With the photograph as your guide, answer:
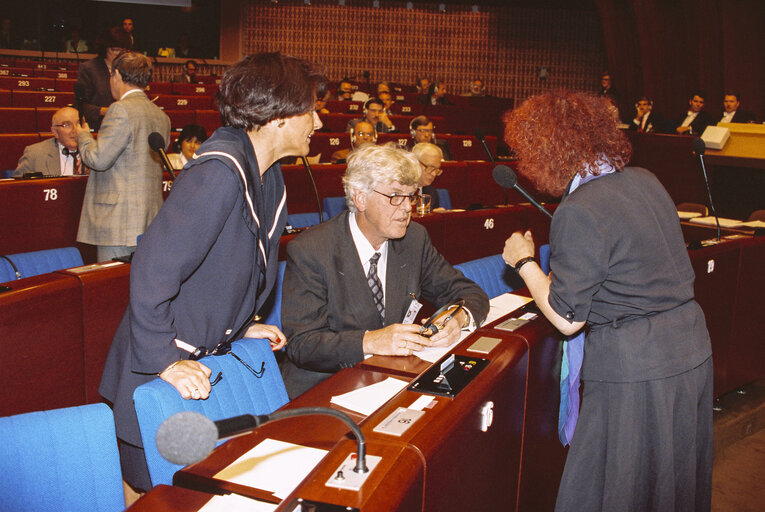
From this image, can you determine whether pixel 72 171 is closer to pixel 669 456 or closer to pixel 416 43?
pixel 669 456

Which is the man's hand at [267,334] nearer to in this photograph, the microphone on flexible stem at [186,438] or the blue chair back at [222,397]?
the blue chair back at [222,397]

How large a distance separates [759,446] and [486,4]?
44.9 ft

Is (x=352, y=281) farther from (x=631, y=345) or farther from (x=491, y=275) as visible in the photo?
(x=491, y=275)

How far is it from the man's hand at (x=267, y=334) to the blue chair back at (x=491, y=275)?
1253 millimetres

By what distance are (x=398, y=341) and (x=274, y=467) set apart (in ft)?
2.50

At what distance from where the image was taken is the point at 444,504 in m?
1.25

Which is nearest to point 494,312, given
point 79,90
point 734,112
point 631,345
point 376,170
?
point 376,170

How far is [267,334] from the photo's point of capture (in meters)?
1.93

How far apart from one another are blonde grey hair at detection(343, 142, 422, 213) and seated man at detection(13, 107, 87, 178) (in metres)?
2.95

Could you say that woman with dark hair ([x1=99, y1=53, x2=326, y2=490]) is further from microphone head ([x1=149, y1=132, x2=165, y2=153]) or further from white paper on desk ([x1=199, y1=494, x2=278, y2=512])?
microphone head ([x1=149, y1=132, x2=165, y2=153])

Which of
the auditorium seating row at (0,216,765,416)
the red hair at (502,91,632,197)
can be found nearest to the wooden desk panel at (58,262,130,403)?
the auditorium seating row at (0,216,765,416)

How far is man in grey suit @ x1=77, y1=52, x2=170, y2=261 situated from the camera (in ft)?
11.5

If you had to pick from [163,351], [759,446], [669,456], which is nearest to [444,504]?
[163,351]

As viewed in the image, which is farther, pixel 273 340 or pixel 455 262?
pixel 455 262
